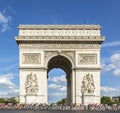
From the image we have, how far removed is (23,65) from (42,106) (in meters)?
5.00

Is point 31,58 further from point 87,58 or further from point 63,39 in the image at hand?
point 87,58

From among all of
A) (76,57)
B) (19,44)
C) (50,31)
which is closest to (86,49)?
(76,57)

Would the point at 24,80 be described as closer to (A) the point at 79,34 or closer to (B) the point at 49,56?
(B) the point at 49,56

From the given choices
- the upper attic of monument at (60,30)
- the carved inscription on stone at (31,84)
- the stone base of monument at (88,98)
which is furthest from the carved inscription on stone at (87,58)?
the carved inscription on stone at (31,84)

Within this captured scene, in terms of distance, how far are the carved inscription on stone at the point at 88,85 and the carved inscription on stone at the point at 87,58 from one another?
1.46m

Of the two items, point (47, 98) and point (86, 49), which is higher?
point (86, 49)

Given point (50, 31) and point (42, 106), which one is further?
point (50, 31)

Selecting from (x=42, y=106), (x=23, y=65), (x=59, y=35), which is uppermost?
(x=59, y=35)

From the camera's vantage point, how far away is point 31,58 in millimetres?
44875

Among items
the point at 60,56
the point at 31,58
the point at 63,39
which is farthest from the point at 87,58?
the point at 31,58

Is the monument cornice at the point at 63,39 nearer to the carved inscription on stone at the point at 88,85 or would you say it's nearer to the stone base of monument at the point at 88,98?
the carved inscription on stone at the point at 88,85

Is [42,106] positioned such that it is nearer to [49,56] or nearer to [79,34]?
[49,56]

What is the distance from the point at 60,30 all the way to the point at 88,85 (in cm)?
641

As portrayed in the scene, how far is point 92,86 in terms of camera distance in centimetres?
4419
